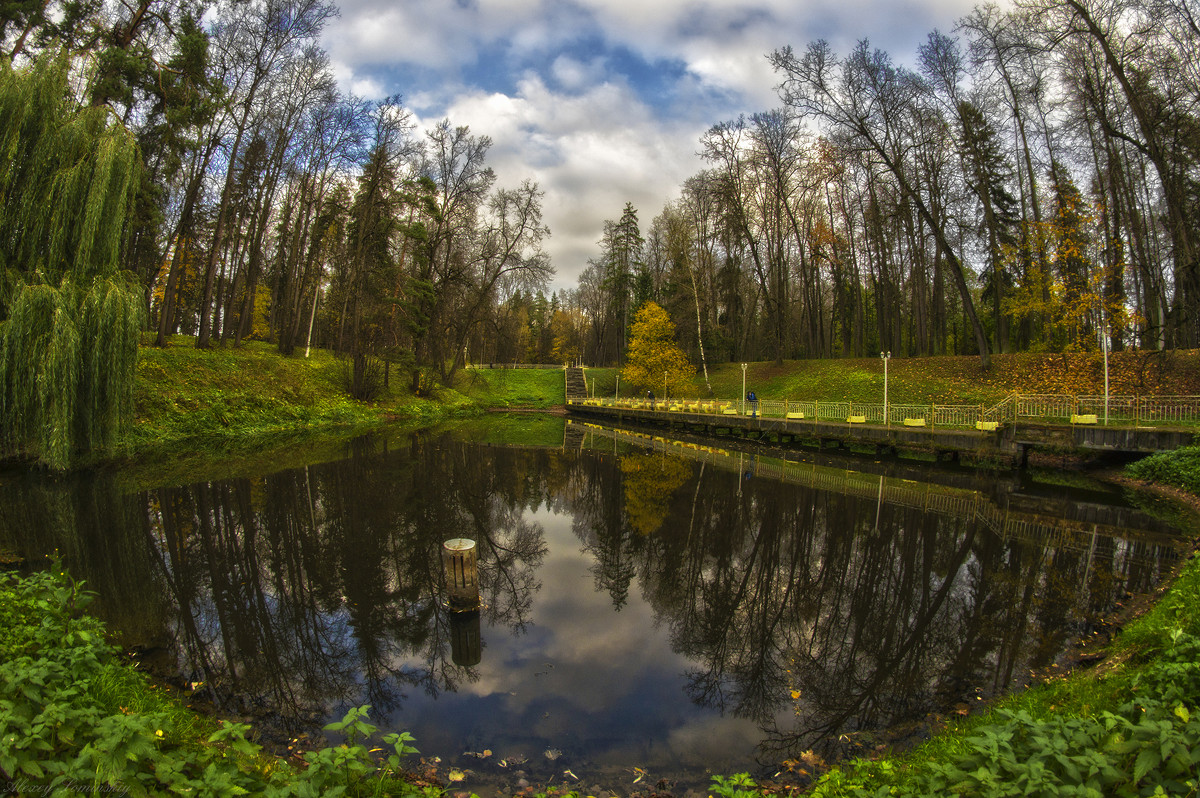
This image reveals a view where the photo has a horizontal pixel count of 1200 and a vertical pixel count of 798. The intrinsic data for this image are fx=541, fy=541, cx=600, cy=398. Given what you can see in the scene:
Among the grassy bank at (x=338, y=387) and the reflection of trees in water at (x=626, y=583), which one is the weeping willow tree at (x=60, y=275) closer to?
the reflection of trees in water at (x=626, y=583)

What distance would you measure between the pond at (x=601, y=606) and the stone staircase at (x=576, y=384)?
127 ft

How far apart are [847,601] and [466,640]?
4853 millimetres

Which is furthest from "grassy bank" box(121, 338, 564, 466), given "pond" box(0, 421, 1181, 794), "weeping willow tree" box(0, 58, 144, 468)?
"pond" box(0, 421, 1181, 794)

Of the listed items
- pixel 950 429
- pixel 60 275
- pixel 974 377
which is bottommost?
pixel 950 429

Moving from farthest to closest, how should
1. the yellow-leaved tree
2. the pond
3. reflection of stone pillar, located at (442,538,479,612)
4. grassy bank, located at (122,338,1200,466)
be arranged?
the yellow-leaved tree, grassy bank, located at (122,338,1200,466), reflection of stone pillar, located at (442,538,479,612), the pond

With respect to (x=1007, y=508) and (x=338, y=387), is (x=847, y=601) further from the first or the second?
(x=338, y=387)

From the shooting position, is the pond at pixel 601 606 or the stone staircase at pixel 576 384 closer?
the pond at pixel 601 606

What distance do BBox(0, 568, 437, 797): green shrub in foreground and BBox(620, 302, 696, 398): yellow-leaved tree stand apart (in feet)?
114

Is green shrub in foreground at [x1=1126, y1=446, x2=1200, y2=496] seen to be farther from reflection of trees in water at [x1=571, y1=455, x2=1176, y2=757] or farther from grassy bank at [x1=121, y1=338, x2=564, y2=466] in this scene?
grassy bank at [x1=121, y1=338, x2=564, y2=466]

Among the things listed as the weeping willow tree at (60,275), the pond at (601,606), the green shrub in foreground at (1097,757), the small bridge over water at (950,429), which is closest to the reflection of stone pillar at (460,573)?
the pond at (601,606)

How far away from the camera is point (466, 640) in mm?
6246

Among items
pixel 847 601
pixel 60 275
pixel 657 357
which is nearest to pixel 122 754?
pixel 847 601

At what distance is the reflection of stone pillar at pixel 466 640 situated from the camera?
19.2 ft

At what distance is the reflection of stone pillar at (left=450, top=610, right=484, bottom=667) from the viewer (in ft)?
19.2
